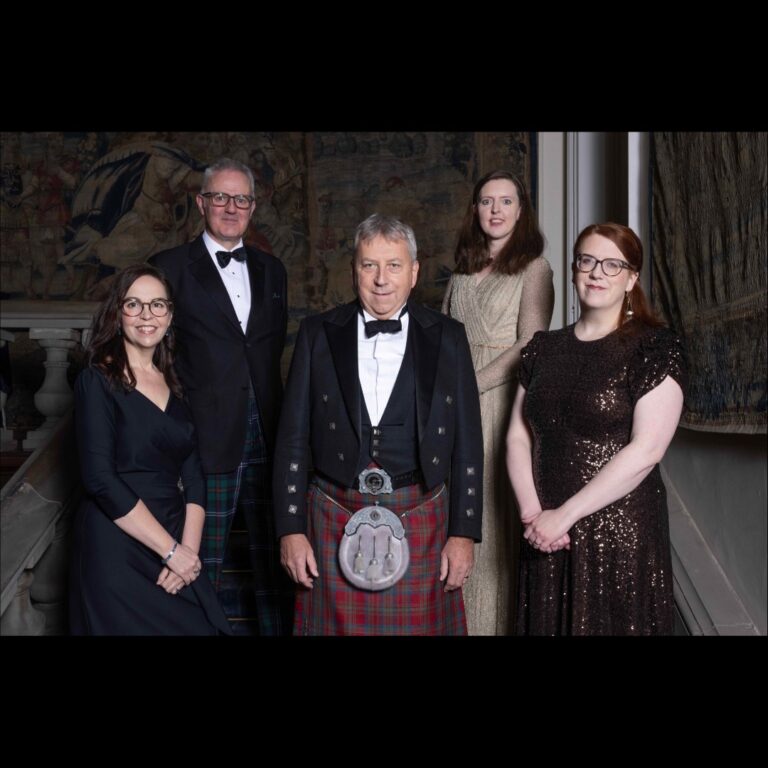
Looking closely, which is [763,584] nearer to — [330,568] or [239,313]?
[330,568]

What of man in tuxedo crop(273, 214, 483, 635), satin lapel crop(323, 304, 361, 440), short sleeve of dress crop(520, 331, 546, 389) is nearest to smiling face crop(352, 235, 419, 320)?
man in tuxedo crop(273, 214, 483, 635)

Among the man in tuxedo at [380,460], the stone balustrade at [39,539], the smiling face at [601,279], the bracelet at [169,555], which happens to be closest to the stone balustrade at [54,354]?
the stone balustrade at [39,539]

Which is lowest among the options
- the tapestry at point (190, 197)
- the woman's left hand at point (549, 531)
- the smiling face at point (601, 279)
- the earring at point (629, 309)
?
the woman's left hand at point (549, 531)

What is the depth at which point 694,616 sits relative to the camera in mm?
4344

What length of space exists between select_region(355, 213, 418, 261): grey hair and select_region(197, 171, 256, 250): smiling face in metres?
1.18

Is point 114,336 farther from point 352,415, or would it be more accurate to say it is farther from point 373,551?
point 373,551

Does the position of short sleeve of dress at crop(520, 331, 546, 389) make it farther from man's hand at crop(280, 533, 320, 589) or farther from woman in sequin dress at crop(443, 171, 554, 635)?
man's hand at crop(280, 533, 320, 589)

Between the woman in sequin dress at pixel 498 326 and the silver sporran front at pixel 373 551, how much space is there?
1.01m

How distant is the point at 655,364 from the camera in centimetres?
353

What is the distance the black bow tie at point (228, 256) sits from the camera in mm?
4480

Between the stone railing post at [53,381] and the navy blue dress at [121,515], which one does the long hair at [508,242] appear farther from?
the stone railing post at [53,381]

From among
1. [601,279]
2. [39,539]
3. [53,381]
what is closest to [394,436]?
[601,279]

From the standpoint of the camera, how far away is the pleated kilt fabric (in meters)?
3.42

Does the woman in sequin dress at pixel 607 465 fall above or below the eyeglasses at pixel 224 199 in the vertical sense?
→ below
